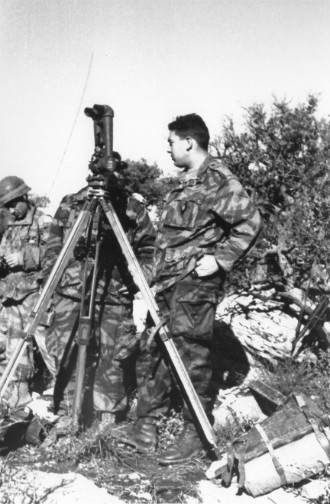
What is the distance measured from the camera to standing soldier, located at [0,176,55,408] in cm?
494

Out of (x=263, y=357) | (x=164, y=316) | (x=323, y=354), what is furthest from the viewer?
(x=263, y=357)

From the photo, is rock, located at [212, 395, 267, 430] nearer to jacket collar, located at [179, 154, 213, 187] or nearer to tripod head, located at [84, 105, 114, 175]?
jacket collar, located at [179, 154, 213, 187]

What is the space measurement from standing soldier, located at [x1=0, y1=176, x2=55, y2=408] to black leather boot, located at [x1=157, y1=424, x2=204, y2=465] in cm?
200

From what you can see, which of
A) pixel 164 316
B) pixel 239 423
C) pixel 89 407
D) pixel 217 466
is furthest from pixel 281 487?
pixel 89 407

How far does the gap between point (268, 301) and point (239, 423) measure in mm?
2110

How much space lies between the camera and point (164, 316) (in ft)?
12.7

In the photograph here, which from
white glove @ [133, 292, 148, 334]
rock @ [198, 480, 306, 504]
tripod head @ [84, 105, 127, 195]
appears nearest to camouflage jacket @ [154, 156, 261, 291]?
tripod head @ [84, 105, 127, 195]

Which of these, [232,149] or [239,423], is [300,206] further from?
[239,423]

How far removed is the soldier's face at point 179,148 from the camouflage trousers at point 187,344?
107cm

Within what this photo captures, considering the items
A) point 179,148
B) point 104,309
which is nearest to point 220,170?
point 179,148

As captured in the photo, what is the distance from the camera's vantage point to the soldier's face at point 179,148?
405 centimetres

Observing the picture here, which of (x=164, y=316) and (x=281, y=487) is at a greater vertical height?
(x=164, y=316)

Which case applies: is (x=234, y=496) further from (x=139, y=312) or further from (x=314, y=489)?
(x=139, y=312)

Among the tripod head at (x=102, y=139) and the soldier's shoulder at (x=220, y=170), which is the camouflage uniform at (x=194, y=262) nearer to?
the soldier's shoulder at (x=220, y=170)
